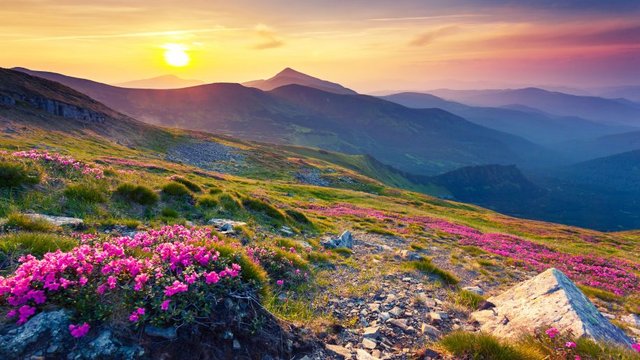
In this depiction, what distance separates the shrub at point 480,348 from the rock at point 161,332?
5385 mm

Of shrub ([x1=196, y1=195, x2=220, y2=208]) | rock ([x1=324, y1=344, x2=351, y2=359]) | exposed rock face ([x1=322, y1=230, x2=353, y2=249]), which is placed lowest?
exposed rock face ([x1=322, y1=230, x2=353, y2=249])

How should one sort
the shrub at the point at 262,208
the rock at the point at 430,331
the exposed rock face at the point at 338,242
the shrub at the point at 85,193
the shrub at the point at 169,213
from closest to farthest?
the rock at the point at 430,331 → the shrub at the point at 85,193 → the shrub at the point at 169,213 → the exposed rock face at the point at 338,242 → the shrub at the point at 262,208

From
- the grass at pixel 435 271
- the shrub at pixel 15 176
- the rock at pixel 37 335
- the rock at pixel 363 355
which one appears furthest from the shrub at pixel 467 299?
the shrub at pixel 15 176

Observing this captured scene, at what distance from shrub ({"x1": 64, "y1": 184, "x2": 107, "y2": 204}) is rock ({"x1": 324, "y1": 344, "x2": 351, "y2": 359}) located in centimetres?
1011

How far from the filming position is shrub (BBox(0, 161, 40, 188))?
35.2 ft

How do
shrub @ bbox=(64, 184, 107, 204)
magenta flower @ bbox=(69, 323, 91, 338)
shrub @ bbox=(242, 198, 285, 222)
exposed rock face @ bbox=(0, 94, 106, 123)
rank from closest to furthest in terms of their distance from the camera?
magenta flower @ bbox=(69, 323, 91, 338) < shrub @ bbox=(64, 184, 107, 204) < shrub @ bbox=(242, 198, 285, 222) < exposed rock face @ bbox=(0, 94, 106, 123)

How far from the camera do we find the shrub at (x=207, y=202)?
53.7 ft

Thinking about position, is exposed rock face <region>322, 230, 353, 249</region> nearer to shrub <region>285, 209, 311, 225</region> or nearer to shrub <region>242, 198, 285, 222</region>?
shrub <region>242, 198, 285, 222</region>

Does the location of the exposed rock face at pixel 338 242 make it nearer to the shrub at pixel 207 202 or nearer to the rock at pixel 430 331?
the shrub at pixel 207 202

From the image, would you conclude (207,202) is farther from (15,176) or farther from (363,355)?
(363,355)

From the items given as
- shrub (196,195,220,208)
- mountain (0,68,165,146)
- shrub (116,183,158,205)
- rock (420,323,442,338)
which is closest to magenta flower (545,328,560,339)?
rock (420,323,442,338)

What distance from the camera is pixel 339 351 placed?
22.1 feet

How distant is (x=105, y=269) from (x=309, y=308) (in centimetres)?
541

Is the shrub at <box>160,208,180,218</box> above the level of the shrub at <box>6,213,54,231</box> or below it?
below
